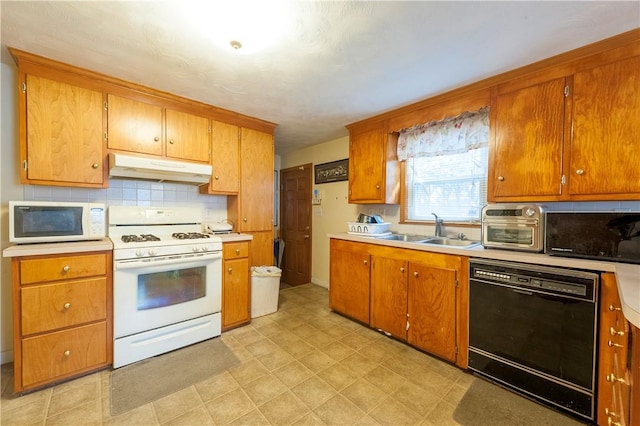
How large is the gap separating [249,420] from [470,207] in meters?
2.50

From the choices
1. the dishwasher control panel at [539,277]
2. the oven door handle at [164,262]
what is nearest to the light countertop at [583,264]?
the dishwasher control panel at [539,277]

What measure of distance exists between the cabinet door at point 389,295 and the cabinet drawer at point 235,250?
4.39 ft

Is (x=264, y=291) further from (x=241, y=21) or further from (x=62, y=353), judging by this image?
(x=241, y=21)

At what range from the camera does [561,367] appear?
5.22 feet

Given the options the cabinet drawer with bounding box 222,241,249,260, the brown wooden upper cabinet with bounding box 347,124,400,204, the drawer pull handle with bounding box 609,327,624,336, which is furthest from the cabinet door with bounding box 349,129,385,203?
the drawer pull handle with bounding box 609,327,624,336

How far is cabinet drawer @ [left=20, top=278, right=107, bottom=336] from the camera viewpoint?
1.71m

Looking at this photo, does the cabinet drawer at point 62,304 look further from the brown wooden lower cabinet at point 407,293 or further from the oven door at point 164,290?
the brown wooden lower cabinet at point 407,293

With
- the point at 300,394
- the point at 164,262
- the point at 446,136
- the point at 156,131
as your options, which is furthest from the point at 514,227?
the point at 156,131

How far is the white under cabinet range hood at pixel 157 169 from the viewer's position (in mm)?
2148

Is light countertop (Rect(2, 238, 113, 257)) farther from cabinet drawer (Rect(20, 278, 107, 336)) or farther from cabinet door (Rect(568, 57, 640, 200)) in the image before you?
cabinet door (Rect(568, 57, 640, 200))

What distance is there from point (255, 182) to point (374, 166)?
1443 millimetres

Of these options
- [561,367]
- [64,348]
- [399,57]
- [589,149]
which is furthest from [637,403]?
[64,348]

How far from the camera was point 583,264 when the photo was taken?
152cm

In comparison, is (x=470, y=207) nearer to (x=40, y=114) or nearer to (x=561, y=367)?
(x=561, y=367)
